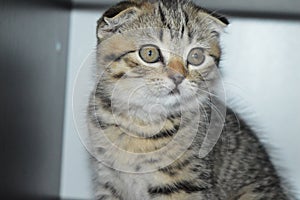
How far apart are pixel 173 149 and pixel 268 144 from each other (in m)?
0.43

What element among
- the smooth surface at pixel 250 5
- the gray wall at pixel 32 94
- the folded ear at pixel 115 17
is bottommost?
the gray wall at pixel 32 94

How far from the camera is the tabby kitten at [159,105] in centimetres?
112

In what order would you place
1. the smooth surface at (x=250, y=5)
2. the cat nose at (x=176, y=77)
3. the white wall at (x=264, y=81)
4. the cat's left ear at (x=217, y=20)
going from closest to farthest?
1. the cat nose at (x=176, y=77)
2. the cat's left ear at (x=217, y=20)
3. the smooth surface at (x=250, y=5)
4. the white wall at (x=264, y=81)

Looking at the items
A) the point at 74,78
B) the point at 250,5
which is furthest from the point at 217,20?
the point at 74,78

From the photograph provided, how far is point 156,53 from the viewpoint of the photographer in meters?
1.12

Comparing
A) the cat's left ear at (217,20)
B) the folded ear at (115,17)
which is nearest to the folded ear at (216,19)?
the cat's left ear at (217,20)

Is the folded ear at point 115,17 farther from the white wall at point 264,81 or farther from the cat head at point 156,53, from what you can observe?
the white wall at point 264,81

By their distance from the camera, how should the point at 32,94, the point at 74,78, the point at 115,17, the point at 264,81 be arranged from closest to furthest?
the point at 115,17 < the point at 32,94 < the point at 74,78 < the point at 264,81

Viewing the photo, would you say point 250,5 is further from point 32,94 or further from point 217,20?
point 32,94

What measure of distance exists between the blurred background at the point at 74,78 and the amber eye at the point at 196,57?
161mm

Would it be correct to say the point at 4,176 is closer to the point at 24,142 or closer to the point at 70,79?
the point at 24,142

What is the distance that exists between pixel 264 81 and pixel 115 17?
0.61 meters

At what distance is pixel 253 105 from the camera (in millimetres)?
1572

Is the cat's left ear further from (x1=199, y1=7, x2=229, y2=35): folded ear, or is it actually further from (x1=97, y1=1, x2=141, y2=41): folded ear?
(x1=97, y1=1, x2=141, y2=41): folded ear
